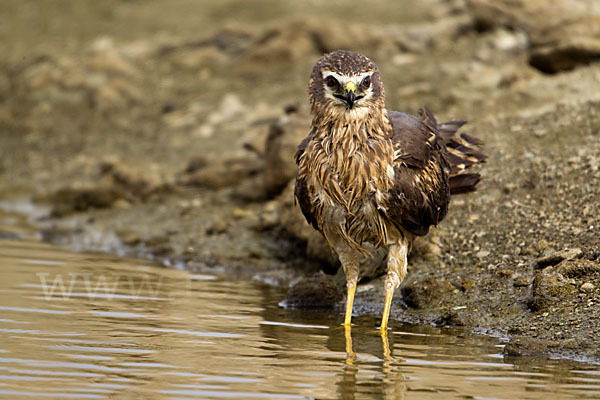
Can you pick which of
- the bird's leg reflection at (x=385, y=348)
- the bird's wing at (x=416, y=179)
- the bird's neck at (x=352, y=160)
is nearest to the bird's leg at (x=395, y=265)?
the bird's wing at (x=416, y=179)

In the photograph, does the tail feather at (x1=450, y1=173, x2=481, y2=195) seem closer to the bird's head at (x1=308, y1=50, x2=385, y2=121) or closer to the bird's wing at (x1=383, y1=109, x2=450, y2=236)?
the bird's wing at (x1=383, y1=109, x2=450, y2=236)

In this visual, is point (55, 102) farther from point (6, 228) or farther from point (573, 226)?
point (573, 226)

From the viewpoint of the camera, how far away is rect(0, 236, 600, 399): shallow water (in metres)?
5.06

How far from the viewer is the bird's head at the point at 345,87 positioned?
6600 millimetres

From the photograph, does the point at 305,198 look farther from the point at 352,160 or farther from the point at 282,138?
the point at 282,138

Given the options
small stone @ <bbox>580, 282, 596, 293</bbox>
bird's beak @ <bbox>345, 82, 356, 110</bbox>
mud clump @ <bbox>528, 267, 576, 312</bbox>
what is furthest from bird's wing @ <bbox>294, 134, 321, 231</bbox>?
small stone @ <bbox>580, 282, 596, 293</bbox>

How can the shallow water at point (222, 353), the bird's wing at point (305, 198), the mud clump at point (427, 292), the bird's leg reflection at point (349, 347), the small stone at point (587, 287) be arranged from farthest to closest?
the mud clump at point (427, 292), the bird's wing at point (305, 198), the small stone at point (587, 287), the bird's leg reflection at point (349, 347), the shallow water at point (222, 353)

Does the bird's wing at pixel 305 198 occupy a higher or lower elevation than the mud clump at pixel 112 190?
higher

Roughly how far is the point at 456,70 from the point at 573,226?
6472 millimetres

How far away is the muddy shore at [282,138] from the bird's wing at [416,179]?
825 millimetres

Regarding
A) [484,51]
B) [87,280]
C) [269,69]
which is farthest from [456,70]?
[87,280]

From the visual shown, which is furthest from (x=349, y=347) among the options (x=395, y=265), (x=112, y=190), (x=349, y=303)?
(x=112, y=190)

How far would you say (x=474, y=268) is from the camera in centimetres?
819

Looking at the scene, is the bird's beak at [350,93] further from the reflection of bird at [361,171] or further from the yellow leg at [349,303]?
the yellow leg at [349,303]
